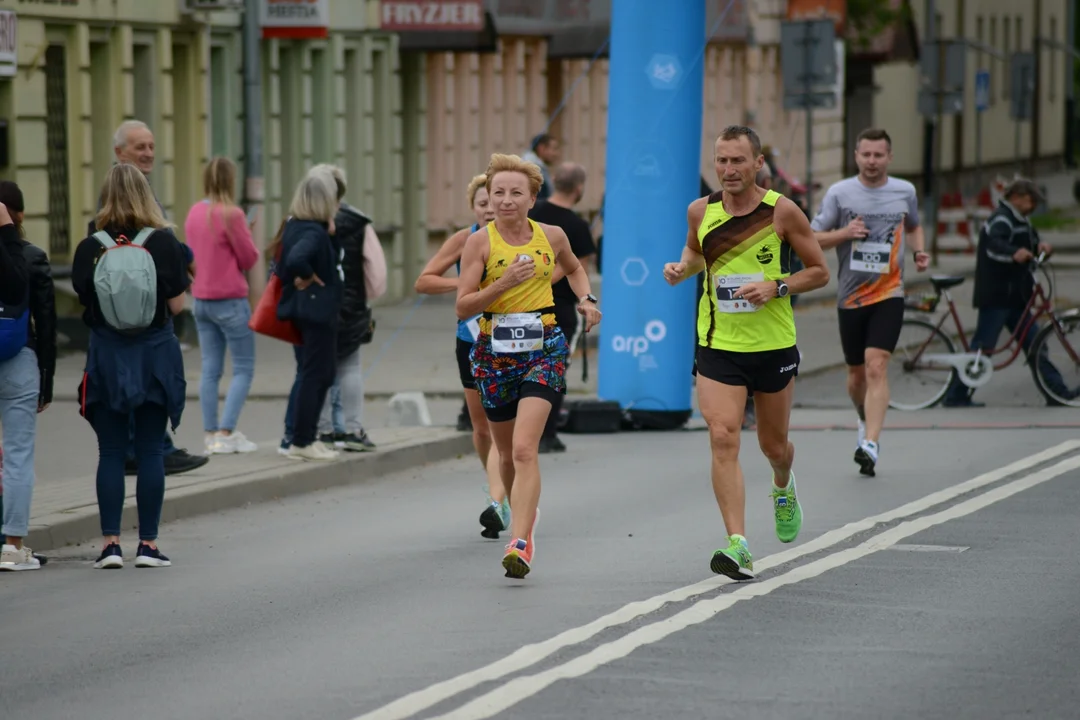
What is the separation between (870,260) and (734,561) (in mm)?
4589

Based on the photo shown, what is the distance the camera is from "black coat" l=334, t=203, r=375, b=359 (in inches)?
533

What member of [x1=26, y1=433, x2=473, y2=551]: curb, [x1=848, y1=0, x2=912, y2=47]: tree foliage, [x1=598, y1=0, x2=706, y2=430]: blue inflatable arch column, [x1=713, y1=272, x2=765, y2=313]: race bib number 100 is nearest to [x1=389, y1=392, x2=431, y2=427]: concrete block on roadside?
[x1=26, y1=433, x2=473, y2=551]: curb

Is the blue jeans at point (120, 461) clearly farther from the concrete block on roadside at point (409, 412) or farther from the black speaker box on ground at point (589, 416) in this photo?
the black speaker box on ground at point (589, 416)

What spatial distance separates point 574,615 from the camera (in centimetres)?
842

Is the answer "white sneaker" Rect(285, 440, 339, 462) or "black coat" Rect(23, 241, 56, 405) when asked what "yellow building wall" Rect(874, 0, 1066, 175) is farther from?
"black coat" Rect(23, 241, 56, 405)

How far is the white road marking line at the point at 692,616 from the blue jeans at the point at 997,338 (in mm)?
4953

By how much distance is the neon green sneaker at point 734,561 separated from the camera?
9055mm

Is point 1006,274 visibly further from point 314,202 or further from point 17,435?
point 17,435

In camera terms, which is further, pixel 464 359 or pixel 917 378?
pixel 917 378

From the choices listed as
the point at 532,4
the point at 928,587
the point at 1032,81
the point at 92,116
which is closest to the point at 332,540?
the point at 928,587

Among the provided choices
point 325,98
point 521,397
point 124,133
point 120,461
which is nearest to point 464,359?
point 521,397

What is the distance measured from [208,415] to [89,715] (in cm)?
699

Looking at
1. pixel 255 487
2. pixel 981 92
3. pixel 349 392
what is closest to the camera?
pixel 255 487

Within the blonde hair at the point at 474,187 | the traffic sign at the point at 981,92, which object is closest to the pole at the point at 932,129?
the traffic sign at the point at 981,92
